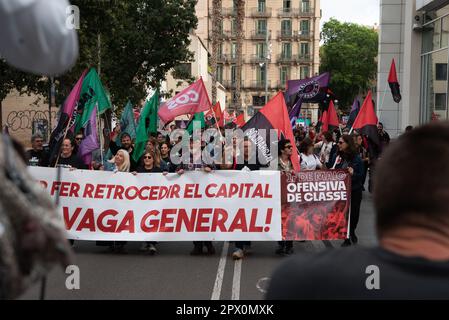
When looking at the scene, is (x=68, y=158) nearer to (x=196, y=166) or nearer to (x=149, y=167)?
(x=149, y=167)

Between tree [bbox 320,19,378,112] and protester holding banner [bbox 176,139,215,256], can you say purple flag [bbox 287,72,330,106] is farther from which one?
tree [bbox 320,19,378,112]

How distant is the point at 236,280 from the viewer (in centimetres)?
851

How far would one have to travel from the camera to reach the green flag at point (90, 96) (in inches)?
476

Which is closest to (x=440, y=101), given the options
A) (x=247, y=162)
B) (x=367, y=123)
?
(x=367, y=123)

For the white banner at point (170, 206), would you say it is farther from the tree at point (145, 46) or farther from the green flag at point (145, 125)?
the tree at point (145, 46)

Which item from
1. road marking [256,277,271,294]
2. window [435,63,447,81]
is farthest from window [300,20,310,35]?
road marking [256,277,271,294]

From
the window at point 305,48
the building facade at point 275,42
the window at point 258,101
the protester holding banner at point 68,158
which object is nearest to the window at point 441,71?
Answer: the protester holding banner at point 68,158

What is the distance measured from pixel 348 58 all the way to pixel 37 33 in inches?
4051

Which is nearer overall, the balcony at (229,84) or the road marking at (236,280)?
the road marking at (236,280)

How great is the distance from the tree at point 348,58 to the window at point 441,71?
235 ft

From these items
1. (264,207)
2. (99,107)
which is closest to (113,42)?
(99,107)

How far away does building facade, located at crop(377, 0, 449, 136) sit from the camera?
27.2 m

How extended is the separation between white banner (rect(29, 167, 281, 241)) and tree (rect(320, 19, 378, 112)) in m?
90.6

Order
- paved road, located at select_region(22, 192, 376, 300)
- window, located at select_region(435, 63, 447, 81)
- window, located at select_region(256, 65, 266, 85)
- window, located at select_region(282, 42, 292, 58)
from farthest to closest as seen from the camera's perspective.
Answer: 1. window, located at select_region(282, 42, 292, 58)
2. window, located at select_region(256, 65, 266, 85)
3. window, located at select_region(435, 63, 447, 81)
4. paved road, located at select_region(22, 192, 376, 300)
